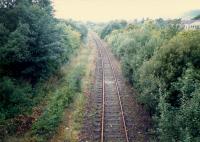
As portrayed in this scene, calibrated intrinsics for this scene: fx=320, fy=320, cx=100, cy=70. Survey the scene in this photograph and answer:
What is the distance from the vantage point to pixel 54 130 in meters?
20.0

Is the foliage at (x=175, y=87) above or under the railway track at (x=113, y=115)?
above

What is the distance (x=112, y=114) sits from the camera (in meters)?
23.5

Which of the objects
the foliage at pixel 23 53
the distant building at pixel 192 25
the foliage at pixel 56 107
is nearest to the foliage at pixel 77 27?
the distant building at pixel 192 25

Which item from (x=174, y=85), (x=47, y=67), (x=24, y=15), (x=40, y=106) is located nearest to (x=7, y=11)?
(x=24, y=15)

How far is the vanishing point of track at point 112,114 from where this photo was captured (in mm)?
19670

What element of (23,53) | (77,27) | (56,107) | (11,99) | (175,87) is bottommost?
(56,107)

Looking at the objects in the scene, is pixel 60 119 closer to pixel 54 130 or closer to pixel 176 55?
pixel 54 130

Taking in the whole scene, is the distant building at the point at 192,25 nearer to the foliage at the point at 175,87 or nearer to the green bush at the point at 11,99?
the foliage at the point at 175,87

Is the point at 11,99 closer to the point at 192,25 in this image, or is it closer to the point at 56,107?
the point at 56,107

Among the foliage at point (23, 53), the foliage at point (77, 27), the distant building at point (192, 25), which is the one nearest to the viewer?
the foliage at point (23, 53)

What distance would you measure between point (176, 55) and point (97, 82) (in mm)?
15306

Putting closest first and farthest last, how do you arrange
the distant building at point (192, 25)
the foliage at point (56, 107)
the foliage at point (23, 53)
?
the foliage at point (56, 107) < the foliage at point (23, 53) < the distant building at point (192, 25)

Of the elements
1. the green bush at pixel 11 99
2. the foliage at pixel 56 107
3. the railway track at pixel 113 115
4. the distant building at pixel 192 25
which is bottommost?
the railway track at pixel 113 115

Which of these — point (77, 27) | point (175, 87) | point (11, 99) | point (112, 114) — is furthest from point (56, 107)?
point (77, 27)
